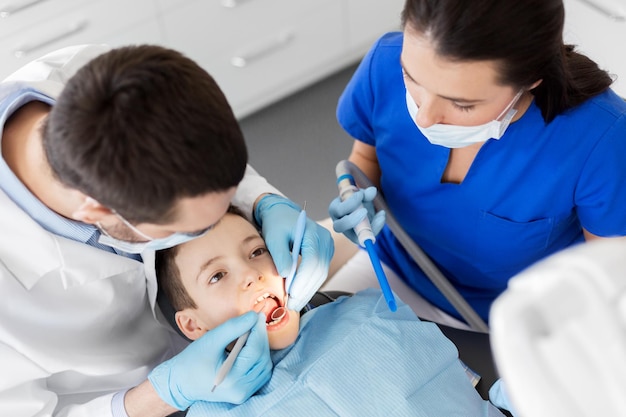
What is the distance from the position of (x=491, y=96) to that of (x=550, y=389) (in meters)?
0.87

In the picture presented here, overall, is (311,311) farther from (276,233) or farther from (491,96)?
(491,96)

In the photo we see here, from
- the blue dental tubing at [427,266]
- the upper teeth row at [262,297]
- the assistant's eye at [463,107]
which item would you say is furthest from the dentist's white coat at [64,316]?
the assistant's eye at [463,107]

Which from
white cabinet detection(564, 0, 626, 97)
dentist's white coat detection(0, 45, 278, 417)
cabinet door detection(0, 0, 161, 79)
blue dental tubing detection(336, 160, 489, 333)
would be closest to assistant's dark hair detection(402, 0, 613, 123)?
blue dental tubing detection(336, 160, 489, 333)

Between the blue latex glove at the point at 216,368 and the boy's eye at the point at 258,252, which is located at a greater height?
the boy's eye at the point at 258,252

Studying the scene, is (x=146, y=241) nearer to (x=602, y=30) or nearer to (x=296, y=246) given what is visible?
(x=296, y=246)

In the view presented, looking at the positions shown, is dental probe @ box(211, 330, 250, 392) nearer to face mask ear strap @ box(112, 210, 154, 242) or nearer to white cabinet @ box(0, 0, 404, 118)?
face mask ear strap @ box(112, 210, 154, 242)

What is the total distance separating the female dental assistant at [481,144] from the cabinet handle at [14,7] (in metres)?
1.27

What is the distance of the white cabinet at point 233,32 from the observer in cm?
237

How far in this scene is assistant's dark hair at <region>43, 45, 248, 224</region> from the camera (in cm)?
98

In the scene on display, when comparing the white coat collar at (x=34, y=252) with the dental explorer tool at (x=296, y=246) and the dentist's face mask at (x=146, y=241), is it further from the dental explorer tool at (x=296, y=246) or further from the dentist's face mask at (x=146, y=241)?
the dental explorer tool at (x=296, y=246)

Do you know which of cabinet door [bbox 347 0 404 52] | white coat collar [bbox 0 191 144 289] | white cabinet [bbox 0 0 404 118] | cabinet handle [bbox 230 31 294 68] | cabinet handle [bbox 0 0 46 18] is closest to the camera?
white coat collar [bbox 0 191 144 289]

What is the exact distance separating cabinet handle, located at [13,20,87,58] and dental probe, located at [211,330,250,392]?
1.54 m

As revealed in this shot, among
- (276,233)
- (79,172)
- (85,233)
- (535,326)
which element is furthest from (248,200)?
(535,326)

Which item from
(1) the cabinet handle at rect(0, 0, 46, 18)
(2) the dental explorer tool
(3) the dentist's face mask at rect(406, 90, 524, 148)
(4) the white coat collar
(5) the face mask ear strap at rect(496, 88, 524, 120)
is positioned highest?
(5) the face mask ear strap at rect(496, 88, 524, 120)
